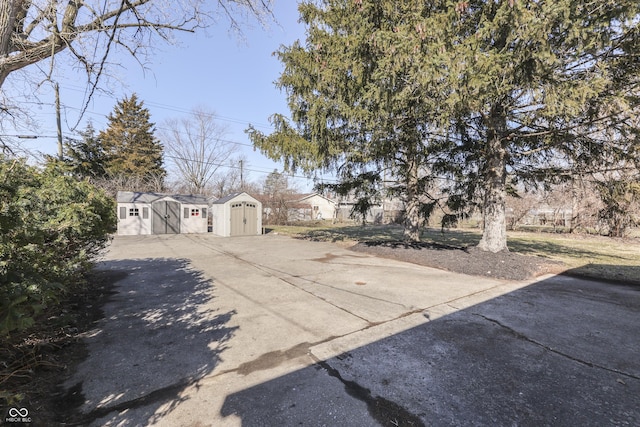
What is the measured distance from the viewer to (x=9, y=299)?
140cm

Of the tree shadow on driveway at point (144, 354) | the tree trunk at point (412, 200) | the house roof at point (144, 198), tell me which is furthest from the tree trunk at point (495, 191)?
the house roof at point (144, 198)

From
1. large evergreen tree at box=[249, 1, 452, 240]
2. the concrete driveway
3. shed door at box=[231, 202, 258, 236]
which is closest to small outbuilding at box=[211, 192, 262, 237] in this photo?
shed door at box=[231, 202, 258, 236]

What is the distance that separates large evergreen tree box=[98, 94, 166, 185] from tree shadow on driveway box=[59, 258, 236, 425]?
27.2m

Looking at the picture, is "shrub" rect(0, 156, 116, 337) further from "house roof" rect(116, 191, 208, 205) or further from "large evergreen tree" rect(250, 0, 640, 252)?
"house roof" rect(116, 191, 208, 205)

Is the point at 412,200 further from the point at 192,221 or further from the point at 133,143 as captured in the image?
the point at 133,143

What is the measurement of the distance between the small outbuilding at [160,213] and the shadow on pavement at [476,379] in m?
17.3

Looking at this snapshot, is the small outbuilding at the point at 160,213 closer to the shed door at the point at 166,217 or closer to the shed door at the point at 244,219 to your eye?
the shed door at the point at 166,217

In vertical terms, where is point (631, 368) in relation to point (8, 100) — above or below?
below

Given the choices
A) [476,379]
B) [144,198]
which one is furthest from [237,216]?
[476,379]

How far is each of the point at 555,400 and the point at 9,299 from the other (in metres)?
3.74

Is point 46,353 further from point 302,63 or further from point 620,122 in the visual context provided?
point 620,122

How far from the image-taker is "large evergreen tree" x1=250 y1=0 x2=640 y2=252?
4875mm

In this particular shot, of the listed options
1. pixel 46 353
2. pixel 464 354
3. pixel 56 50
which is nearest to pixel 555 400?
pixel 464 354

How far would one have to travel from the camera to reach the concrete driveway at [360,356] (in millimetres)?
2068
